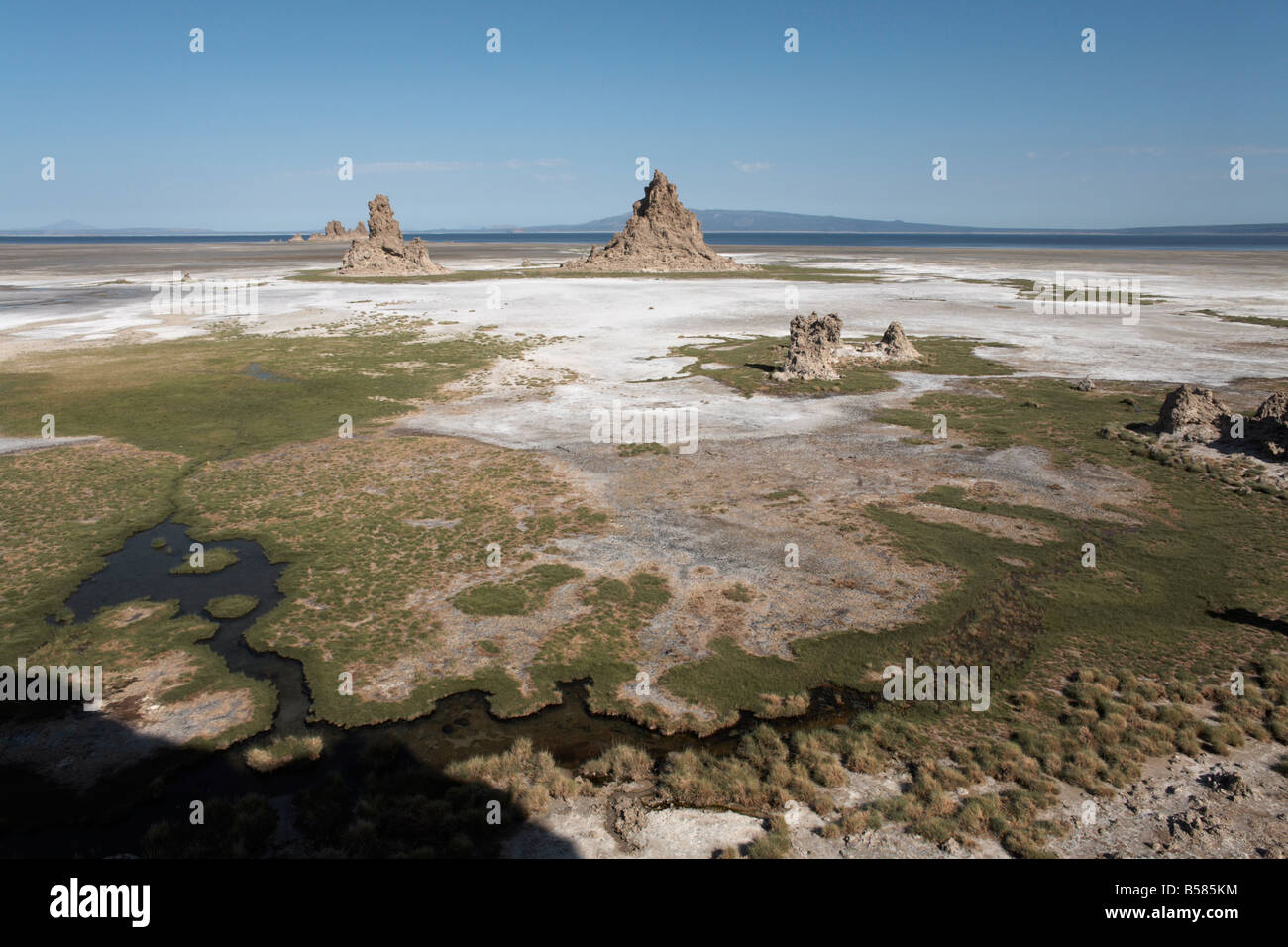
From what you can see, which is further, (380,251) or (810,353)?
(380,251)

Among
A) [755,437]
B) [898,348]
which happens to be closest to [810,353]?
[898,348]

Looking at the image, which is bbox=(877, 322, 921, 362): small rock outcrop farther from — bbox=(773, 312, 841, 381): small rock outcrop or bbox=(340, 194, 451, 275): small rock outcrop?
bbox=(340, 194, 451, 275): small rock outcrop

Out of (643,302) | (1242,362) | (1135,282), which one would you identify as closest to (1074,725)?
(1242,362)

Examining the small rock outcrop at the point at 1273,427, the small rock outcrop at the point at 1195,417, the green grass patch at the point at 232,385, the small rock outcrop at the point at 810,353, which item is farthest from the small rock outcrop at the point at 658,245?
the small rock outcrop at the point at 1273,427

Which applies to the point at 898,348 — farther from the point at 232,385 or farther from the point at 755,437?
the point at 232,385

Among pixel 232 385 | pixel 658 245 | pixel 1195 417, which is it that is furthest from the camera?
pixel 658 245

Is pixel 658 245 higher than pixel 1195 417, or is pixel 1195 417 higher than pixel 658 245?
pixel 658 245

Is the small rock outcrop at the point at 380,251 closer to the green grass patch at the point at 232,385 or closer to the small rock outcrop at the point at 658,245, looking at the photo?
the small rock outcrop at the point at 658,245

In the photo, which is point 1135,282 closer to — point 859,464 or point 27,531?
point 859,464
